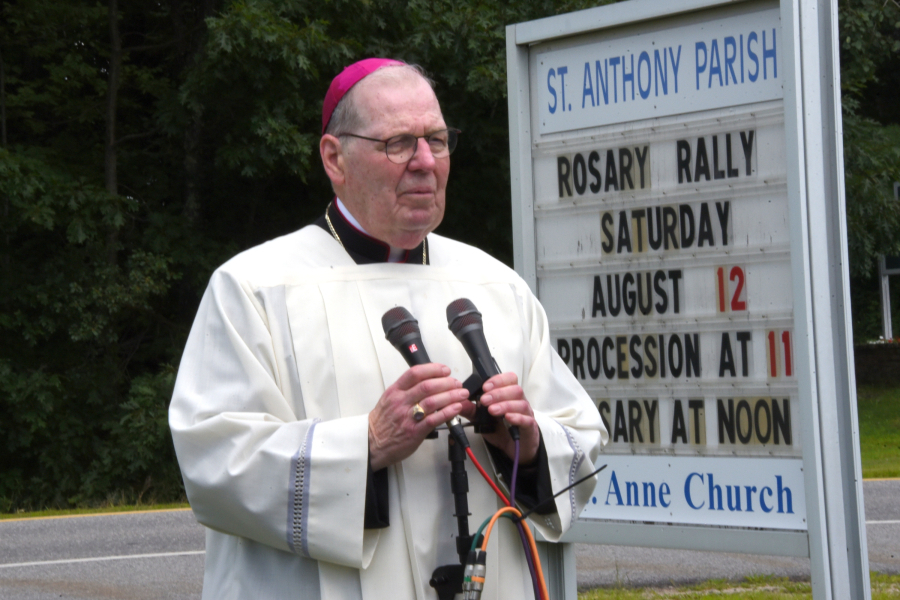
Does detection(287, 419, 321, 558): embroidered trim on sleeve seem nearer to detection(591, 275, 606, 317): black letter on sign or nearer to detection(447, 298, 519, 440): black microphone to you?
detection(447, 298, 519, 440): black microphone

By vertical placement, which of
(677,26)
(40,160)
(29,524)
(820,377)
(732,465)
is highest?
(40,160)

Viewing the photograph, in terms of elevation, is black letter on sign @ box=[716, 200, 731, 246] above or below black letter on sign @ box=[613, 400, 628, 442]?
above

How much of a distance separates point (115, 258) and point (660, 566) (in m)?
10.7

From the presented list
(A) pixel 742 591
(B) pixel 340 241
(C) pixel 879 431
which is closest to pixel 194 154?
(A) pixel 742 591

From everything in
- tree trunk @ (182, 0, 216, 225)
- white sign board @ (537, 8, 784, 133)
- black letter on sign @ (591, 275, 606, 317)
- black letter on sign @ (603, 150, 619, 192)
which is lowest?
black letter on sign @ (591, 275, 606, 317)

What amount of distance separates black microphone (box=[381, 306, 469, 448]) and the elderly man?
0.06 meters

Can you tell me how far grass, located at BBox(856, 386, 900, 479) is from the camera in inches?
569

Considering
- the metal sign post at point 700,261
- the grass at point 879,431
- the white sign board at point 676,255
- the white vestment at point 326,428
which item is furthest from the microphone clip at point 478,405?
the grass at point 879,431

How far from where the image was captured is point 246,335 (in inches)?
94.4

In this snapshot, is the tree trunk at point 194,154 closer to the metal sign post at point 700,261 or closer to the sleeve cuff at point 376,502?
the metal sign post at point 700,261

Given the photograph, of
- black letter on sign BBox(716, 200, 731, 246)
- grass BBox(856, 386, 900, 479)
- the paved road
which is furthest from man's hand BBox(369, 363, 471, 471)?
grass BBox(856, 386, 900, 479)

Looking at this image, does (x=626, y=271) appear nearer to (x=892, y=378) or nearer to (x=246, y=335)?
(x=246, y=335)

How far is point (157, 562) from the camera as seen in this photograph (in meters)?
8.78

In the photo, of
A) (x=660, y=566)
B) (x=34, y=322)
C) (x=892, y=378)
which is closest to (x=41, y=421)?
(x=34, y=322)
